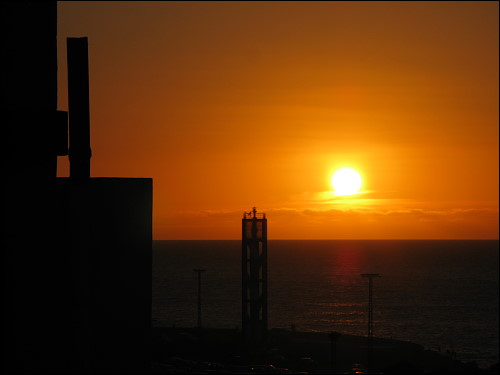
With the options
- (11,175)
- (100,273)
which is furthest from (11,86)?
(100,273)

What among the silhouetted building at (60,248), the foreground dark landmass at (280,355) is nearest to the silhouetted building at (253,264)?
the foreground dark landmass at (280,355)

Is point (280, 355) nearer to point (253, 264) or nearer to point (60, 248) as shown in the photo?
point (253, 264)

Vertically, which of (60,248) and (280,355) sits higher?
(60,248)

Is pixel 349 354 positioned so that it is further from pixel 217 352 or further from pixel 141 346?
pixel 141 346

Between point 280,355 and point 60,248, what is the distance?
2377 inches

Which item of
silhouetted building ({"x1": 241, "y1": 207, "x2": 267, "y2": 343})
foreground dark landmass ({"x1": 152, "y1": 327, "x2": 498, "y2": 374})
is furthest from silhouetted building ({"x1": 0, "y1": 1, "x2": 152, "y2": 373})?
silhouetted building ({"x1": 241, "y1": 207, "x2": 267, "y2": 343})

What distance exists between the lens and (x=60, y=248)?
Answer: 230cm

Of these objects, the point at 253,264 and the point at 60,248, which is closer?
the point at 60,248

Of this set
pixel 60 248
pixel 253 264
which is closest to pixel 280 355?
pixel 253 264

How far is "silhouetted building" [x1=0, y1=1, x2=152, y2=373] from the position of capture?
2.25 meters

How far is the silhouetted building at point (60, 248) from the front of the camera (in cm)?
225

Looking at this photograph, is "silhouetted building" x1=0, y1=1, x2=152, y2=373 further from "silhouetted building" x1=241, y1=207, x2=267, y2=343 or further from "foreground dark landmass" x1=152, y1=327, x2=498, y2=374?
"silhouetted building" x1=241, y1=207, x2=267, y2=343

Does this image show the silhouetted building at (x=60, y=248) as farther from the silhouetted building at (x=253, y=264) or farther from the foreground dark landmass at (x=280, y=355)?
the silhouetted building at (x=253, y=264)

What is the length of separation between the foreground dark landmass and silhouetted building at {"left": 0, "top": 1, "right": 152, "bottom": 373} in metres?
41.1
